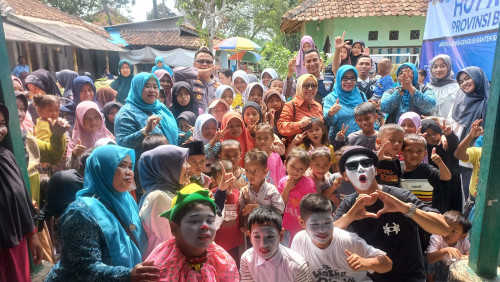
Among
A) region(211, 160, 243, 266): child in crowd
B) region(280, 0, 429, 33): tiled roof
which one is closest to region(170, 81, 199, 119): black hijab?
region(211, 160, 243, 266): child in crowd

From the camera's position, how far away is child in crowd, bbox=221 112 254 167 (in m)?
3.84

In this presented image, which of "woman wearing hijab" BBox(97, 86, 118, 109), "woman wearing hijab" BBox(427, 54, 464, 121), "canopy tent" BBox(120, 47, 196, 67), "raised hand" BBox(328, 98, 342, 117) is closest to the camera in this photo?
"raised hand" BBox(328, 98, 342, 117)

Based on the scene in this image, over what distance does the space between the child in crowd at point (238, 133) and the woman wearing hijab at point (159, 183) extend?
138 cm

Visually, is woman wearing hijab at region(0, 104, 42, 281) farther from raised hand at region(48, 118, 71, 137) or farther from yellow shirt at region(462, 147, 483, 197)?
yellow shirt at region(462, 147, 483, 197)

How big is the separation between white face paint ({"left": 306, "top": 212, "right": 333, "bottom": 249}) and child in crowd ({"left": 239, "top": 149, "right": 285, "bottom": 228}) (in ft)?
2.56

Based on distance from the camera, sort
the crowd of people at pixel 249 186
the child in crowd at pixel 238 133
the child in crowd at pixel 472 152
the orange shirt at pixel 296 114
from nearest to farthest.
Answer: the crowd of people at pixel 249 186 → the child in crowd at pixel 472 152 → the child in crowd at pixel 238 133 → the orange shirt at pixel 296 114

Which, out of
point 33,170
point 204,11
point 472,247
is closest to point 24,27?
point 204,11

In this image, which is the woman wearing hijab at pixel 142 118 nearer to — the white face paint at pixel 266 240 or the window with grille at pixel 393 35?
the white face paint at pixel 266 240

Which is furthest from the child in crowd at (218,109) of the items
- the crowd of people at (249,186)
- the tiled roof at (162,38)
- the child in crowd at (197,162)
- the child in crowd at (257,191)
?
the tiled roof at (162,38)

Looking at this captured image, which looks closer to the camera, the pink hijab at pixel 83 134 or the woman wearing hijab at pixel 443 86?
the pink hijab at pixel 83 134

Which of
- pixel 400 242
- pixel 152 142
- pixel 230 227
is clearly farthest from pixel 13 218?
pixel 400 242

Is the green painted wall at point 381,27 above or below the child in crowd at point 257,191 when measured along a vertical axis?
above

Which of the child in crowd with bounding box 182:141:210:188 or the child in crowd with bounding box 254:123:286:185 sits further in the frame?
the child in crowd with bounding box 254:123:286:185

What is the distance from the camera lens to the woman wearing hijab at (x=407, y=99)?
13.3 ft
